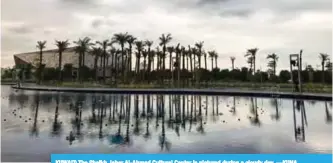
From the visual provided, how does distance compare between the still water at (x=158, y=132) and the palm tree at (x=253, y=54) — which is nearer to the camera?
the still water at (x=158, y=132)

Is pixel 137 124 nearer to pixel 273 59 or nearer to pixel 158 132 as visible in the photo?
pixel 158 132

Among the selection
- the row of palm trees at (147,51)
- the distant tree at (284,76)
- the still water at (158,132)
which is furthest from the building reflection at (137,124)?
the distant tree at (284,76)

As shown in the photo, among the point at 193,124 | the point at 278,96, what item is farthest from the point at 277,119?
the point at 278,96

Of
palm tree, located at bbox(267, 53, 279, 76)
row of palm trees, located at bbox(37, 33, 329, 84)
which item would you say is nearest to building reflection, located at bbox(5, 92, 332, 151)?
row of palm trees, located at bbox(37, 33, 329, 84)

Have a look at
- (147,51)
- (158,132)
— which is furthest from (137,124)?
(147,51)

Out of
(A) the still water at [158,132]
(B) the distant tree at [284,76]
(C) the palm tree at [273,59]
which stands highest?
(C) the palm tree at [273,59]

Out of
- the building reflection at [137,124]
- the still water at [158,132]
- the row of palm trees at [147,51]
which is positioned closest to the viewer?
the still water at [158,132]

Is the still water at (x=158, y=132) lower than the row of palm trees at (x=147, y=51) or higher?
lower

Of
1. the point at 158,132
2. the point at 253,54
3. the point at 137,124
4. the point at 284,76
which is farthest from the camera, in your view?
the point at 284,76

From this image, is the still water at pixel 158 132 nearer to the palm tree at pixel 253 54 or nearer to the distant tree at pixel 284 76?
the palm tree at pixel 253 54

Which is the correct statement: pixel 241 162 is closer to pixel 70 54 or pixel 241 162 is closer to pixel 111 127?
pixel 111 127

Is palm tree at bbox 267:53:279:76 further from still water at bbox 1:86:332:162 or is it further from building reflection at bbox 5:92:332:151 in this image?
still water at bbox 1:86:332:162

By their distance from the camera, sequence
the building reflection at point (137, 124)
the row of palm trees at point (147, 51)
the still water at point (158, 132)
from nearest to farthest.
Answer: the still water at point (158, 132) → the building reflection at point (137, 124) → the row of palm trees at point (147, 51)

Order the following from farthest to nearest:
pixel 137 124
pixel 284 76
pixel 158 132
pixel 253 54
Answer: pixel 284 76 → pixel 253 54 → pixel 137 124 → pixel 158 132
